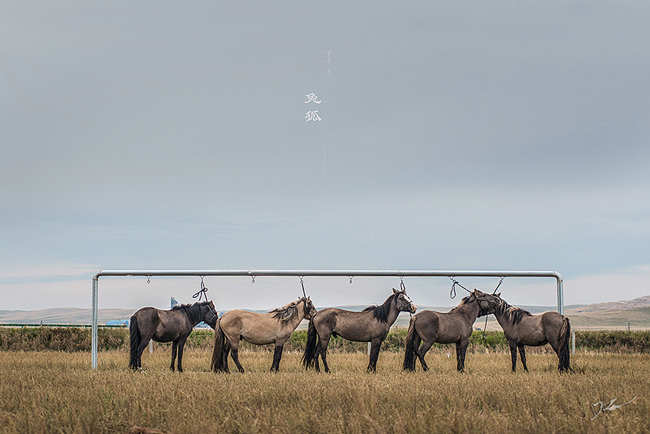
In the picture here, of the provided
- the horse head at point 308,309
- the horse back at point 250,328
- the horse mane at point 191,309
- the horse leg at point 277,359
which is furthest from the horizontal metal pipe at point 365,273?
the horse leg at point 277,359

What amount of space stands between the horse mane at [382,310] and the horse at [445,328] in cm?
70

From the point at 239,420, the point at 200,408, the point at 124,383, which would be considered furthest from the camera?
the point at 124,383

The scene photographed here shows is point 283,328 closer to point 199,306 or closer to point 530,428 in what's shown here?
point 199,306

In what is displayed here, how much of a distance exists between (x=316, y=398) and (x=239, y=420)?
192cm

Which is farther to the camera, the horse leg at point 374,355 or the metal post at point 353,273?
the metal post at point 353,273

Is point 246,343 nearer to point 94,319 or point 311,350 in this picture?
point 94,319

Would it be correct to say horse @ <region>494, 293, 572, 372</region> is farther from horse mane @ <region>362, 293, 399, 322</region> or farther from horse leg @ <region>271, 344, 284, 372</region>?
horse leg @ <region>271, 344, 284, 372</region>

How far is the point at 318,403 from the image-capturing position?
8297mm

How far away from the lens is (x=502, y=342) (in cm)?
2261

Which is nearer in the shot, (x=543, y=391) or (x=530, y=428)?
(x=530, y=428)

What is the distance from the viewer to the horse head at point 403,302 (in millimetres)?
13266

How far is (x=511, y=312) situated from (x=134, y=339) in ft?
33.1

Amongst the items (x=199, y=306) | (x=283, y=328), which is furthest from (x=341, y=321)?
(x=199, y=306)

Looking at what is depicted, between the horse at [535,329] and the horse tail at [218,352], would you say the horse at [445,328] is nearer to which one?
the horse at [535,329]
